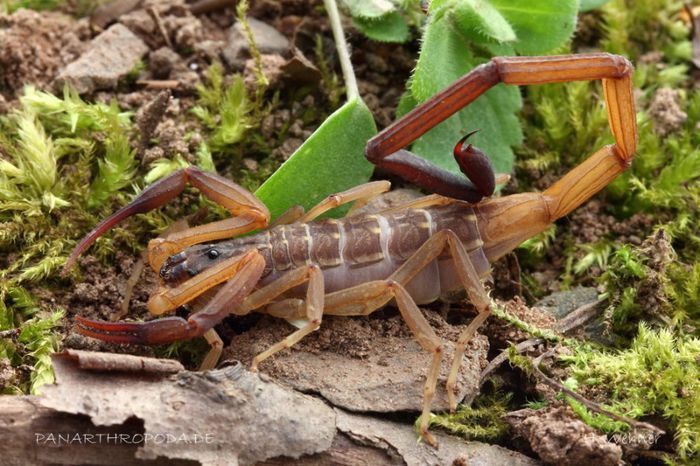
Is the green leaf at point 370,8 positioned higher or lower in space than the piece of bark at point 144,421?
higher


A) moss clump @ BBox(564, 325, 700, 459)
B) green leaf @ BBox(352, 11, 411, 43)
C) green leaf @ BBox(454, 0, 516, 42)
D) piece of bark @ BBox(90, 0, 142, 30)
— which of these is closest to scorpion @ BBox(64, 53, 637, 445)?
moss clump @ BBox(564, 325, 700, 459)

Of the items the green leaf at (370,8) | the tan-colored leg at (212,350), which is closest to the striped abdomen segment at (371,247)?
the tan-colored leg at (212,350)

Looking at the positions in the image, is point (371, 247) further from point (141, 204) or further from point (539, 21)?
point (539, 21)

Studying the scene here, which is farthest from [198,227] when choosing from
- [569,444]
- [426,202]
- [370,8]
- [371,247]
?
[569,444]

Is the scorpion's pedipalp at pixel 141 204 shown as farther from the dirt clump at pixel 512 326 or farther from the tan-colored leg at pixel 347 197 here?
the dirt clump at pixel 512 326

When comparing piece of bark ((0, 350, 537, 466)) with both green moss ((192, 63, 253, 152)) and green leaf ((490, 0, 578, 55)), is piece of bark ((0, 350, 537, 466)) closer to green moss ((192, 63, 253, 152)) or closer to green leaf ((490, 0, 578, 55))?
green moss ((192, 63, 253, 152))

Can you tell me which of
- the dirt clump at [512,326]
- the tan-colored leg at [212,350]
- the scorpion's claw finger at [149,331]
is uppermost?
the scorpion's claw finger at [149,331]

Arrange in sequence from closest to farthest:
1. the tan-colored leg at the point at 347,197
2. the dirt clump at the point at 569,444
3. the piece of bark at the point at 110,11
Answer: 1. the dirt clump at the point at 569,444
2. the tan-colored leg at the point at 347,197
3. the piece of bark at the point at 110,11

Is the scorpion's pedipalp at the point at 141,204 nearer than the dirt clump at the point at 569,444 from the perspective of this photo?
No
